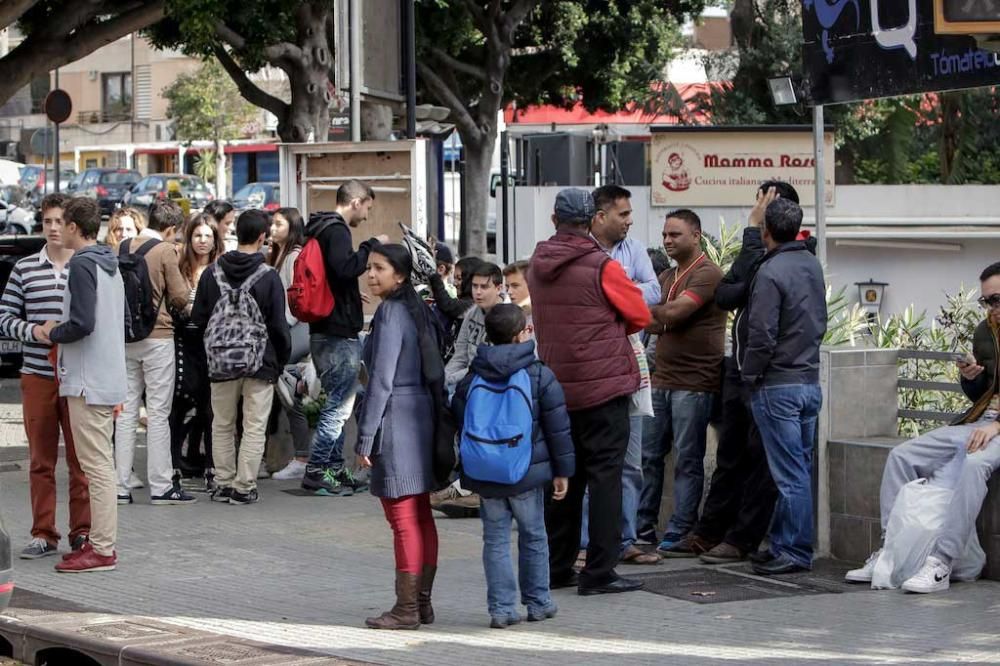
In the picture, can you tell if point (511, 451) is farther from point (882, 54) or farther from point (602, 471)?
point (882, 54)

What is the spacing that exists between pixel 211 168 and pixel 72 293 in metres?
55.8

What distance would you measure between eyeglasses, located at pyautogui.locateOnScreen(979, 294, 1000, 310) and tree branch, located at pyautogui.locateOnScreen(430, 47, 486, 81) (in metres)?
24.2

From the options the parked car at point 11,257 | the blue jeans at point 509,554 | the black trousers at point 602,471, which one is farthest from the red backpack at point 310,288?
the parked car at point 11,257

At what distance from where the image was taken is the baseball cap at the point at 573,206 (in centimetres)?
791

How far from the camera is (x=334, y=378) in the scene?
1105cm

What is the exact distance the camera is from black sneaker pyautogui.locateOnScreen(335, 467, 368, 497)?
442 inches

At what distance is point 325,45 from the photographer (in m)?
26.3

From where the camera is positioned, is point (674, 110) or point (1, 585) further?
point (674, 110)

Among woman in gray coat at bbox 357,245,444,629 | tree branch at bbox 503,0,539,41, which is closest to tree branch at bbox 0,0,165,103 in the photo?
tree branch at bbox 503,0,539,41

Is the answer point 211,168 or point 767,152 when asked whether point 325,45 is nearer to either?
point 767,152

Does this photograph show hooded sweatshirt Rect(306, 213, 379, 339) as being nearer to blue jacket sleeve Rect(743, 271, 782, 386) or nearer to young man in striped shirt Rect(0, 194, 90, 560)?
young man in striped shirt Rect(0, 194, 90, 560)

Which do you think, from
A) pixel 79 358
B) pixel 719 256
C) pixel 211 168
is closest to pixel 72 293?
pixel 79 358

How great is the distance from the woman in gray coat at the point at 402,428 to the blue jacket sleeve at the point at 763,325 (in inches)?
70.6

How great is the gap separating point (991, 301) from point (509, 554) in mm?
2680
